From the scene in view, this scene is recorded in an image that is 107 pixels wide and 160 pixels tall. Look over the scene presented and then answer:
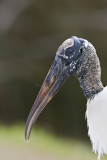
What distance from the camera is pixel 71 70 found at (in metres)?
4.50

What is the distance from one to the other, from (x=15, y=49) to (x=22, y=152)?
14.4 feet

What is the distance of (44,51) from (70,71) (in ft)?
20.9

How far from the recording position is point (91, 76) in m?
4.55

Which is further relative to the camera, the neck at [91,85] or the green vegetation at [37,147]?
the green vegetation at [37,147]

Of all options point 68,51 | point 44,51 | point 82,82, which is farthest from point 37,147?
point 44,51

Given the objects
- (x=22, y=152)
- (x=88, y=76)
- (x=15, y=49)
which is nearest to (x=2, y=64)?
(x=15, y=49)

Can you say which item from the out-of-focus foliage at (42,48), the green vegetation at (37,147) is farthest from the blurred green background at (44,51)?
the green vegetation at (37,147)

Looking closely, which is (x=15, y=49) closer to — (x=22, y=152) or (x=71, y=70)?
(x=22, y=152)

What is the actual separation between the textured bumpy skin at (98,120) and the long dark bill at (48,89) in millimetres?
317

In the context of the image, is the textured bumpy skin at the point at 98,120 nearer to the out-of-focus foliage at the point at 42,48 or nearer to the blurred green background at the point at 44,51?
the blurred green background at the point at 44,51

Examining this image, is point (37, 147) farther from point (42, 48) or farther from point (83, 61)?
point (42, 48)

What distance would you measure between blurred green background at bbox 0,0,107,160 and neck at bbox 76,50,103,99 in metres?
5.65

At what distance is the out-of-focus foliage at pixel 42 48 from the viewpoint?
412 inches

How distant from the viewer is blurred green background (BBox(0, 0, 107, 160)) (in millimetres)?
10414
